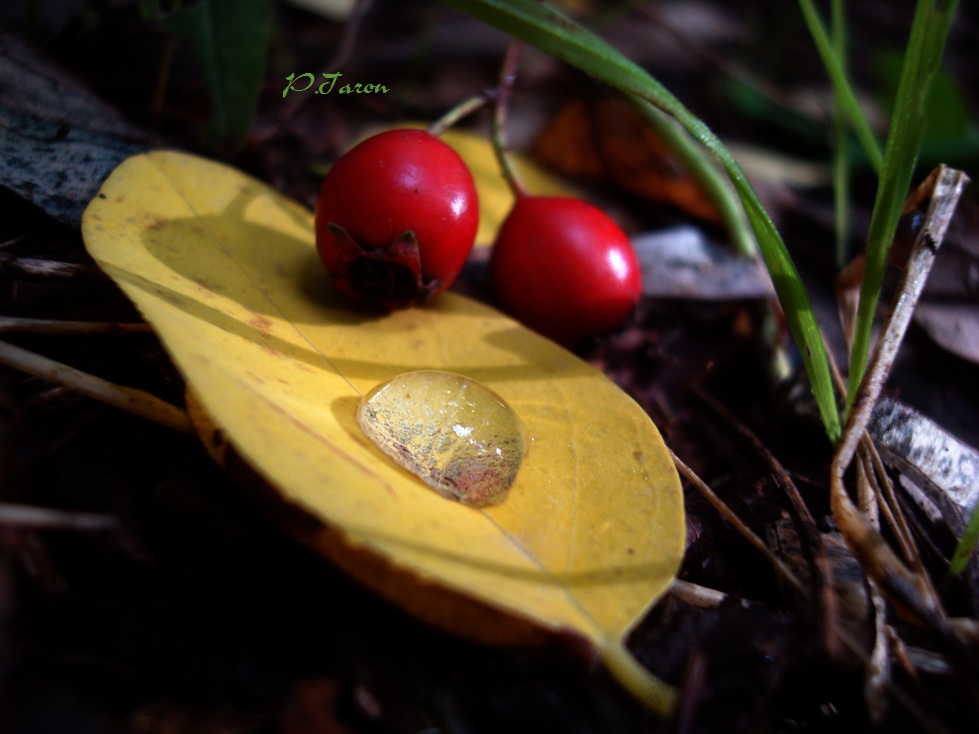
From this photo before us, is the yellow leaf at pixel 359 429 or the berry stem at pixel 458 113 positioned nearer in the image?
the yellow leaf at pixel 359 429

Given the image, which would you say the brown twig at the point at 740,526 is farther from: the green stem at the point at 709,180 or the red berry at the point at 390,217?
the green stem at the point at 709,180

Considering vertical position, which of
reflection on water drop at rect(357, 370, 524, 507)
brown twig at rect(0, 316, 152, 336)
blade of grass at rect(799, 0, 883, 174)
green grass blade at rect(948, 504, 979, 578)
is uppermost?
blade of grass at rect(799, 0, 883, 174)

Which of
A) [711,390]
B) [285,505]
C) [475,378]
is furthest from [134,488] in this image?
[711,390]

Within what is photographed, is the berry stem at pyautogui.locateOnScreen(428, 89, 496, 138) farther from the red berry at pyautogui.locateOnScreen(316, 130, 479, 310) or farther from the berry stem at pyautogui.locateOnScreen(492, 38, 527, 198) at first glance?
the red berry at pyautogui.locateOnScreen(316, 130, 479, 310)

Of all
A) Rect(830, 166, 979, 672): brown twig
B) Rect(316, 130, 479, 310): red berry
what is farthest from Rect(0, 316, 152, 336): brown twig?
Rect(830, 166, 979, 672): brown twig

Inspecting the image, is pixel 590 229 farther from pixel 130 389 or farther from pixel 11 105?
pixel 11 105

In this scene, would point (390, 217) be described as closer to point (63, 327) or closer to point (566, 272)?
point (566, 272)

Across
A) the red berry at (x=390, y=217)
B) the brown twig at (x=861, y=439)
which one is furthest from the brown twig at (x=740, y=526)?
the red berry at (x=390, y=217)
